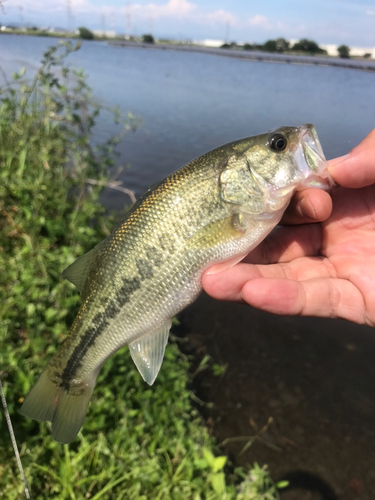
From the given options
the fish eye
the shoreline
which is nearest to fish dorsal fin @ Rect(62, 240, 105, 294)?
the fish eye

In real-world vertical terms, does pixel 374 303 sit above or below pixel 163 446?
above

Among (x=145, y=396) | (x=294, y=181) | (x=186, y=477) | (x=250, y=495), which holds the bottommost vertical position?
(x=250, y=495)

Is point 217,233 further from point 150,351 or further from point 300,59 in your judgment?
point 300,59

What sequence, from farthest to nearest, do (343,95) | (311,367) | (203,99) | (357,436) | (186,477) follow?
(343,95) → (203,99) → (311,367) → (357,436) → (186,477)

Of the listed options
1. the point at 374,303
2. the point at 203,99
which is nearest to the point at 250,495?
the point at 374,303

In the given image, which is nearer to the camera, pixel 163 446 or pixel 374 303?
pixel 374 303

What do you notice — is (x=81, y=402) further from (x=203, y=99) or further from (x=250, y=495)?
(x=203, y=99)

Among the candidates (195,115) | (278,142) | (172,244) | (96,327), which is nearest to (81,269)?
(96,327)

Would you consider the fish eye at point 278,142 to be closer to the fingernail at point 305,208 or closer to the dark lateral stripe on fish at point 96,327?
the fingernail at point 305,208

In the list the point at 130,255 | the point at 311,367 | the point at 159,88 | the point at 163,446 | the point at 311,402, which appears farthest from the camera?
the point at 159,88
